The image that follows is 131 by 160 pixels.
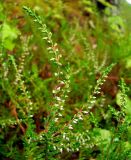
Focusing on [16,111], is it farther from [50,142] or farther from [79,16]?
[79,16]

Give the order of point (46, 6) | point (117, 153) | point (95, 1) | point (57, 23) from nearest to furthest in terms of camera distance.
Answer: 1. point (117, 153)
2. point (57, 23)
3. point (46, 6)
4. point (95, 1)

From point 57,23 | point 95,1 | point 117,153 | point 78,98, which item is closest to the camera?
point 117,153

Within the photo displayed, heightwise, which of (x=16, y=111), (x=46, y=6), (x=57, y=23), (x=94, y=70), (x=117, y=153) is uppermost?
(x=46, y=6)

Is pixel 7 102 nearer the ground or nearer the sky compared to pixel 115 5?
nearer the ground

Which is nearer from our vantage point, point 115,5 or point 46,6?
A: point 46,6

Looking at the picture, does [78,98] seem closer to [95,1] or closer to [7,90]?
[7,90]

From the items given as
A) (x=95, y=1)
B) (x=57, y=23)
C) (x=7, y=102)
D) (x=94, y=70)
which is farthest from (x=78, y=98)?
(x=95, y=1)
